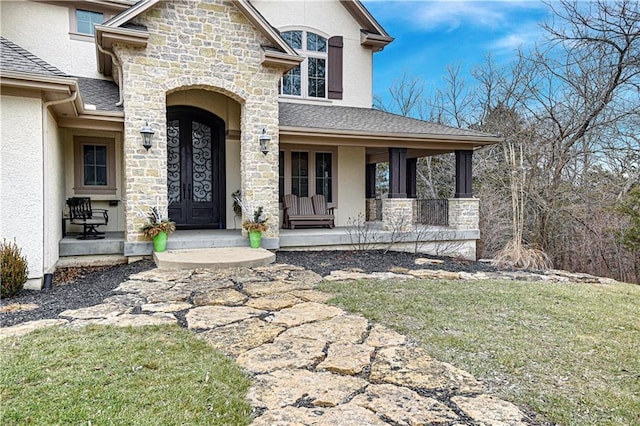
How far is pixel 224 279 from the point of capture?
621 cm

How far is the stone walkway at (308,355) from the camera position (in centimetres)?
255

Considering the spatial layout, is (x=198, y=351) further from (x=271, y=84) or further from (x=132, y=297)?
(x=271, y=84)

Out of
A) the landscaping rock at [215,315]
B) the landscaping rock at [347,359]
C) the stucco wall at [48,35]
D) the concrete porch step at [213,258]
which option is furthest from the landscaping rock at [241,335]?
the stucco wall at [48,35]

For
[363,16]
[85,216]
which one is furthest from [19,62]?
[363,16]

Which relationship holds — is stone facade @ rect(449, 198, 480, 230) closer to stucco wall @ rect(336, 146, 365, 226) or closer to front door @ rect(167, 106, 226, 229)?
stucco wall @ rect(336, 146, 365, 226)

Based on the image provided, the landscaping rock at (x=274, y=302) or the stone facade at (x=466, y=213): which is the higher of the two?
the stone facade at (x=466, y=213)

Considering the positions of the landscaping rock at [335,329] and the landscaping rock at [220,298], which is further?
the landscaping rock at [220,298]

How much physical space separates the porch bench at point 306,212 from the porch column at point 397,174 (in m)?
1.93

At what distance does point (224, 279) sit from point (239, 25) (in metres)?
5.37

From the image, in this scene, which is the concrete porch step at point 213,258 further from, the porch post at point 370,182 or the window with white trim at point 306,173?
the porch post at point 370,182

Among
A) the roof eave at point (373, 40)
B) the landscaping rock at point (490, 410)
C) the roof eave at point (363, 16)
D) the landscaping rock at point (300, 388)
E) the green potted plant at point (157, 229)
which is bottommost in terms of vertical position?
the landscaping rock at point (490, 410)

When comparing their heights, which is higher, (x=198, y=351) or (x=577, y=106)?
(x=577, y=106)

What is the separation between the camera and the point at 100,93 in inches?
350

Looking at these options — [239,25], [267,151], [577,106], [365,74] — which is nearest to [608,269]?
[577,106]
